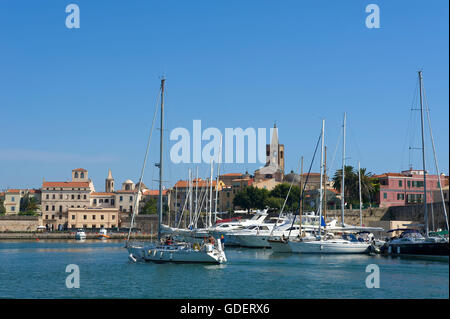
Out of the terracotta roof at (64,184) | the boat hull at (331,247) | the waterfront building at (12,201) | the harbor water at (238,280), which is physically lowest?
the harbor water at (238,280)

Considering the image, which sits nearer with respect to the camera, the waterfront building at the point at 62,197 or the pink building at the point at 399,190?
the pink building at the point at 399,190

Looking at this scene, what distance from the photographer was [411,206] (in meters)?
72.1

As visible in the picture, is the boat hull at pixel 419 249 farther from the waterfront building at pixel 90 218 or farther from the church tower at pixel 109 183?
the church tower at pixel 109 183

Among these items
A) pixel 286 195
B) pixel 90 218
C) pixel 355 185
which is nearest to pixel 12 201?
pixel 90 218

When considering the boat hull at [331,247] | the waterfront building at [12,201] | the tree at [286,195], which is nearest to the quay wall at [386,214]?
the tree at [286,195]

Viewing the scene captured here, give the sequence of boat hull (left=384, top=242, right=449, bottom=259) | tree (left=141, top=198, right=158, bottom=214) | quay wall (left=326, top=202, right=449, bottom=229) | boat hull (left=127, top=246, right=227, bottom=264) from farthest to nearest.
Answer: tree (left=141, top=198, right=158, bottom=214) < quay wall (left=326, top=202, right=449, bottom=229) < boat hull (left=384, top=242, right=449, bottom=259) < boat hull (left=127, top=246, right=227, bottom=264)

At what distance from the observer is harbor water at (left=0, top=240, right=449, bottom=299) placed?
26391mm

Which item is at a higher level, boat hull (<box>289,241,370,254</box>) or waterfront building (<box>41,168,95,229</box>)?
waterfront building (<box>41,168,95,229</box>)

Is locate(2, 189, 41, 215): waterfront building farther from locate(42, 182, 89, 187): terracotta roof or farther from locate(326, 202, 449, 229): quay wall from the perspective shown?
locate(326, 202, 449, 229): quay wall

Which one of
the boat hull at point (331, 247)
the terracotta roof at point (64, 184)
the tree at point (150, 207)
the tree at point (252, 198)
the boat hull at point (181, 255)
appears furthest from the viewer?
the terracotta roof at point (64, 184)

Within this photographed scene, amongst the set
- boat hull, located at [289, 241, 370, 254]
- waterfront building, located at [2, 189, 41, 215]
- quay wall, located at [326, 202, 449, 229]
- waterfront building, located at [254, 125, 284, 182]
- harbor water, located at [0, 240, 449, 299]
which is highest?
waterfront building, located at [254, 125, 284, 182]

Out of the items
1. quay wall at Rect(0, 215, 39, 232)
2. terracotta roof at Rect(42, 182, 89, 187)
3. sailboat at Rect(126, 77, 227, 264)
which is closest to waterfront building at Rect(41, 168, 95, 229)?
terracotta roof at Rect(42, 182, 89, 187)

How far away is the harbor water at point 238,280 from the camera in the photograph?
26391 mm

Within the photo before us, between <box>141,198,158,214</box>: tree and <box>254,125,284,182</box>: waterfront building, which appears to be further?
<box>254,125,284,182</box>: waterfront building
